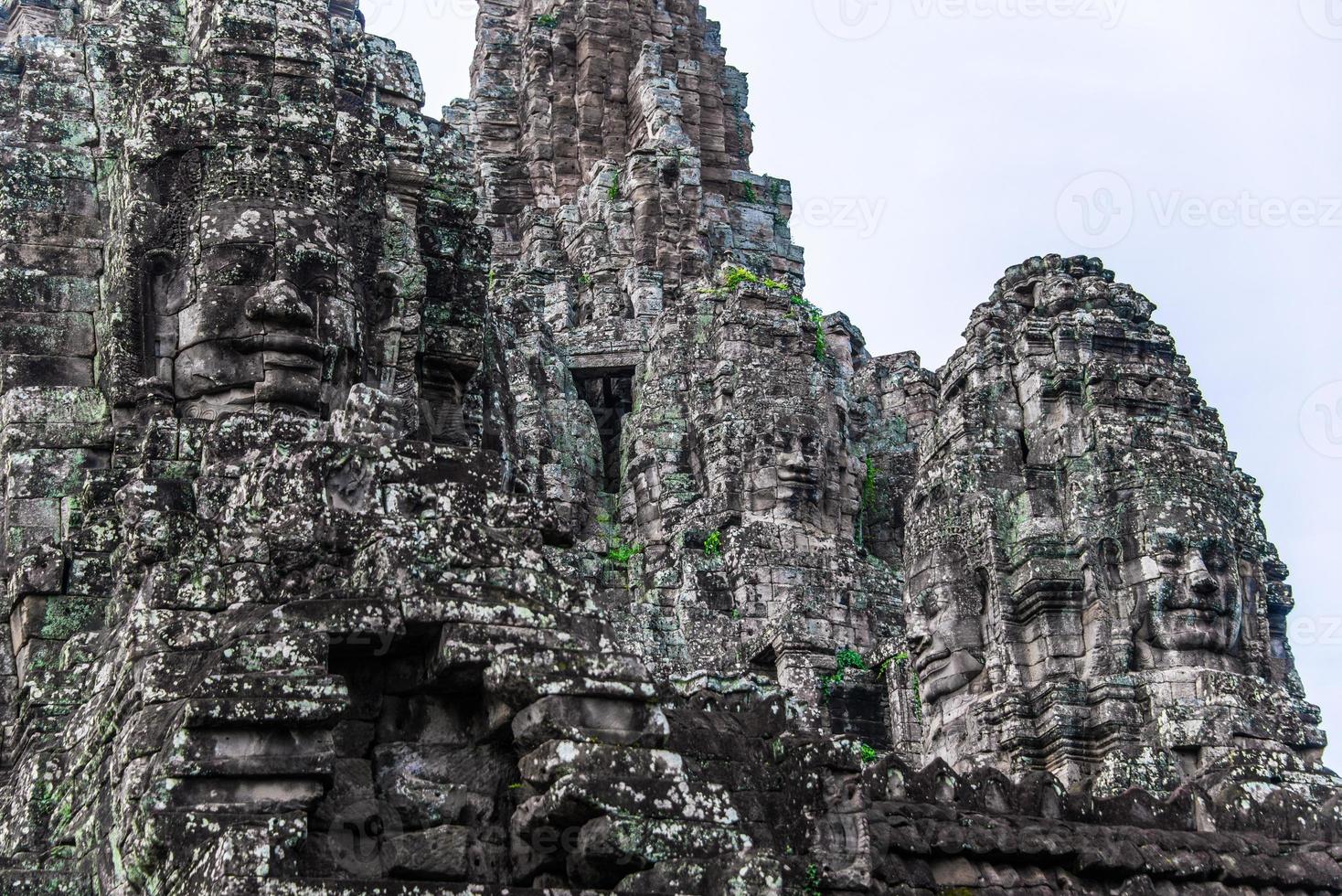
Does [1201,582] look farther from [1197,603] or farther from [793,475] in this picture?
[793,475]

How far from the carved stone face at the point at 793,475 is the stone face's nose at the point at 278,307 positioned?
25403 millimetres

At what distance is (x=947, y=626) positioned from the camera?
79.0 feet

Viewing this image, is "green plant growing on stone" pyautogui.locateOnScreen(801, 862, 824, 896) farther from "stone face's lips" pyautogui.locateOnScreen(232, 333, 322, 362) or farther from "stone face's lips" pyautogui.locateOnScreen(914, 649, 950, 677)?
"stone face's lips" pyautogui.locateOnScreen(914, 649, 950, 677)

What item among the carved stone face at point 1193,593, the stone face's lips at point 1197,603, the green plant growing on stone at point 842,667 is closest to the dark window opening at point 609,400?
the green plant growing on stone at point 842,667

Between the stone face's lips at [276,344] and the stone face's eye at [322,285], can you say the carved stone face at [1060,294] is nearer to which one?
the stone face's eye at [322,285]

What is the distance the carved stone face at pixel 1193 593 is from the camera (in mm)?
22250

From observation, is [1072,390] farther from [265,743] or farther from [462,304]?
[265,743]

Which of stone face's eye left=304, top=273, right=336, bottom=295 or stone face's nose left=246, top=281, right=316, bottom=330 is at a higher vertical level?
stone face's eye left=304, top=273, right=336, bottom=295

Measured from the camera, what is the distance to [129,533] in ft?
52.0

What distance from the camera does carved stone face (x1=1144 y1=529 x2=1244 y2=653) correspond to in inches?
876

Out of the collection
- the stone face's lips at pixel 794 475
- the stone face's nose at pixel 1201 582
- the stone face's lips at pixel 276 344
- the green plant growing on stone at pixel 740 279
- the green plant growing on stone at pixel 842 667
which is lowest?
the stone face's nose at pixel 1201 582

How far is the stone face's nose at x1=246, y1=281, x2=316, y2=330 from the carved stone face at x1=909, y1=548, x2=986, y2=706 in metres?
9.37

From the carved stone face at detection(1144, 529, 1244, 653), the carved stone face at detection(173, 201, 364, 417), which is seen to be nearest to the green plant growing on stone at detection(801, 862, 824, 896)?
the carved stone face at detection(173, 201, 364, 417)

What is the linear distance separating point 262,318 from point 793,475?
25921 mm
